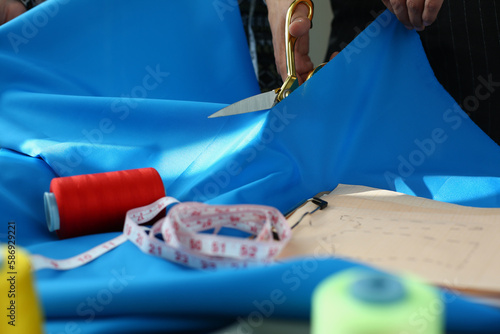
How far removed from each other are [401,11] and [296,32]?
0.21 metres

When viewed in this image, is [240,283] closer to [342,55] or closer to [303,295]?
Answer: [303,295]

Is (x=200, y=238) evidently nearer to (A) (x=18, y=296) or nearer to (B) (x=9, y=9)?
(A) (x=18, y=296)

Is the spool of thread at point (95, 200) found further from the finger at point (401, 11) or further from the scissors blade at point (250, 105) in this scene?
the finger at point (401, 11)

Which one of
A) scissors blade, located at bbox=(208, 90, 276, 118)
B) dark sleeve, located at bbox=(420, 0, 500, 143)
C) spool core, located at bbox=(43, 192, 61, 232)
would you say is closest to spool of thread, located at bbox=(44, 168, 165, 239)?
spool core, located at bbox=(43, 192, 61, 232)

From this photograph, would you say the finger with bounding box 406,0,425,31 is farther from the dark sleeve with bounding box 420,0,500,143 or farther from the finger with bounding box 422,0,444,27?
the dark sleeve with bounding box 420,0,500,143

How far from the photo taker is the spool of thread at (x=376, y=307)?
0.94 feet

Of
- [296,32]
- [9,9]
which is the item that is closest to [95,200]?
[296,32]

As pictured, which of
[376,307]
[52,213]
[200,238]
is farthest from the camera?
[52,213]

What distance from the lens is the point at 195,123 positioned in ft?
3.14

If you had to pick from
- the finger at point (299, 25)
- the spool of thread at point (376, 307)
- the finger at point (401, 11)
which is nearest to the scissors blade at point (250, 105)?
the finger at point (299, 25)

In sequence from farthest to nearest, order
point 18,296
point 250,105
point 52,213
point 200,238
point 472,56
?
point 472,56 < point 250,105 < point 52,213 < point 200,238 < point 18,296

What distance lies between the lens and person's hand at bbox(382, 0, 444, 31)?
0.91 meters

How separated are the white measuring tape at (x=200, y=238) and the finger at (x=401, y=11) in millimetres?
536

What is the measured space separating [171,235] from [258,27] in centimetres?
93
